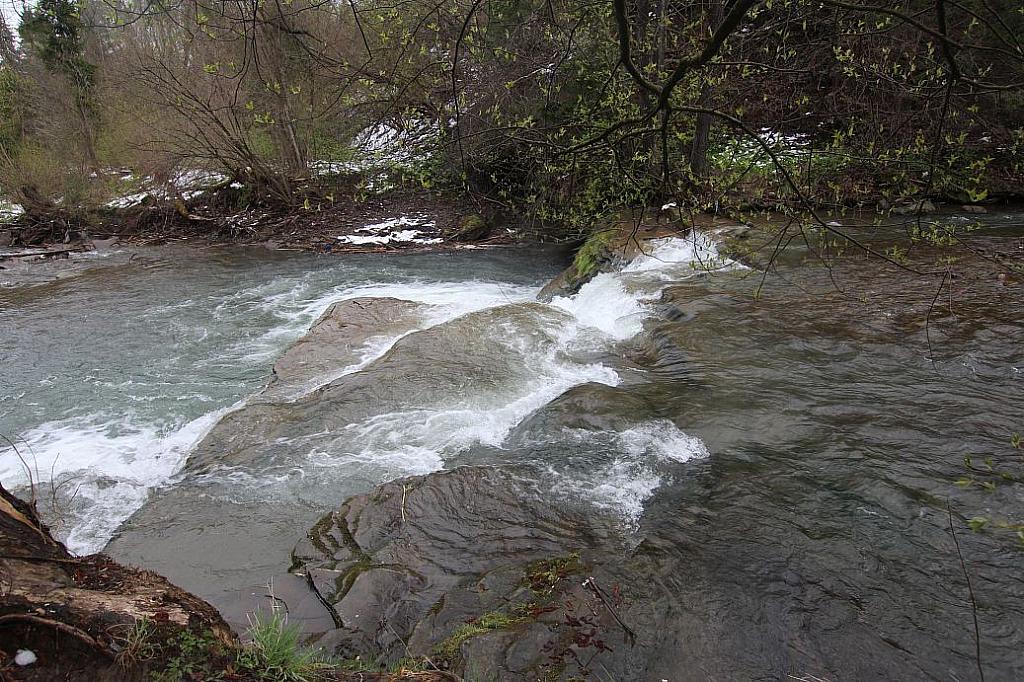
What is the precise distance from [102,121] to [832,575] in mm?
23270

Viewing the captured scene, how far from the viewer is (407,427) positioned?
217 inches

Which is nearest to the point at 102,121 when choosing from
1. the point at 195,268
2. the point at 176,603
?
the point at 195,268

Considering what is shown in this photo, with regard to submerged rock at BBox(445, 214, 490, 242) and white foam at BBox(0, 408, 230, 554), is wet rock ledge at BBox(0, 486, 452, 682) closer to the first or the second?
white foam at BBox(0, 408, 230, 554)

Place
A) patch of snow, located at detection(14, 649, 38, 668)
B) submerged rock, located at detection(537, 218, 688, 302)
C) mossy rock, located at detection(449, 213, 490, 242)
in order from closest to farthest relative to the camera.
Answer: patch of snow, located at detection(14, 649, 38, 668) → submerged rock, located at detection(537, 218, 688, 302) → mossy rock, located at detection(449, 213, 490, 242)

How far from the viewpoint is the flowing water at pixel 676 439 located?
10.6ft

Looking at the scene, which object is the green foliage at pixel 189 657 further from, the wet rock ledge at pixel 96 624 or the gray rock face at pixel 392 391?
the gray rock face at pixel 392 391

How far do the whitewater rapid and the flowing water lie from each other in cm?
3

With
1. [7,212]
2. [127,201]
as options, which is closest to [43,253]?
[127,201]

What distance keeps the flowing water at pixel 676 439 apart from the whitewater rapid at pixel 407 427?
3 centimetres

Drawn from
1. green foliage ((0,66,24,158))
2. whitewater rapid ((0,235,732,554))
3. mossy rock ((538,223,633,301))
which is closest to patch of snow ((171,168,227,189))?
green foliage ((0,66,24,158))

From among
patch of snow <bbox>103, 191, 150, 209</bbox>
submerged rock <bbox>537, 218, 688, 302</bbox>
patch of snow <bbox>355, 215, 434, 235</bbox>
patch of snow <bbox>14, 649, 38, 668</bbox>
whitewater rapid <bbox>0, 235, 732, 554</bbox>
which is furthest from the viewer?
patch of snow <bbox>103, 191, 150, 209</bbox>

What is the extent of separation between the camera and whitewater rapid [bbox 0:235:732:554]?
4.62 meters

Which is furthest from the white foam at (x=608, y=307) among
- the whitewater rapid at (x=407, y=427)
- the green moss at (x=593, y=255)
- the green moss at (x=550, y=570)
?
the green moss at (x=550, y=570)

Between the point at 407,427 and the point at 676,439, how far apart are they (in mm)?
2346
